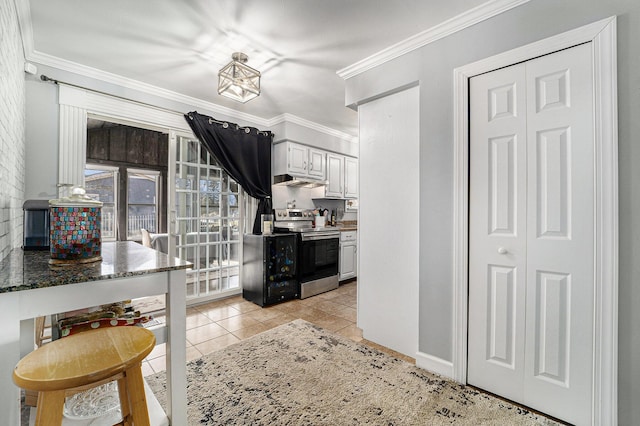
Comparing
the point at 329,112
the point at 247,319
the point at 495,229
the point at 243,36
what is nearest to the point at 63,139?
the point at 243,36

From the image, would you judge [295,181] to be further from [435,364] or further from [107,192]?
[107,192]

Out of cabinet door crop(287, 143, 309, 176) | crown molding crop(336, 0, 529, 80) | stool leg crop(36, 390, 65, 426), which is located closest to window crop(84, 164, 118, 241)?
cabinet door crop(287, 143, 309, 176)

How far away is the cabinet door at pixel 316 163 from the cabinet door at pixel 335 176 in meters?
0.17

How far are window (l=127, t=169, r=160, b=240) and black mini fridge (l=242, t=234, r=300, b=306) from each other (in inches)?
145

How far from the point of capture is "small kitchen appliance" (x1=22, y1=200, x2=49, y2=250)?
5.34 ft

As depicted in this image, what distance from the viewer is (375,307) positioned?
258 centimetres

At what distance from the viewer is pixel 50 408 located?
81cm

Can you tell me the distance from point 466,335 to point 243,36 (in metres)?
2.77

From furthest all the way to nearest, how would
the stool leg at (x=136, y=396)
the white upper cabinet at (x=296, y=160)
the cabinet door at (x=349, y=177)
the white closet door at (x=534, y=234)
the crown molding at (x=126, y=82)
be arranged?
the cabinet door at (x=349, y=177), the white upper cabinet at (x=296, y=160), the crown molding at (x=126, y=82), the white closet door at (x=534, y=234), the stool leg at (x=136, y=396)

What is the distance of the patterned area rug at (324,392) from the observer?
1.61 metres

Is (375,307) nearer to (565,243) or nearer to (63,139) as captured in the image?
(565,243)

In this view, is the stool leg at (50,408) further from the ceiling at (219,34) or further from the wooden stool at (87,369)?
the ceiling at (219,34)

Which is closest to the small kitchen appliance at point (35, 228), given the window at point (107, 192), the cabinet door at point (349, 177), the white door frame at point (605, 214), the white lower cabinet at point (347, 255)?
the white door frame at point (605, 214)

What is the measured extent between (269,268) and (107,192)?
4.52m
